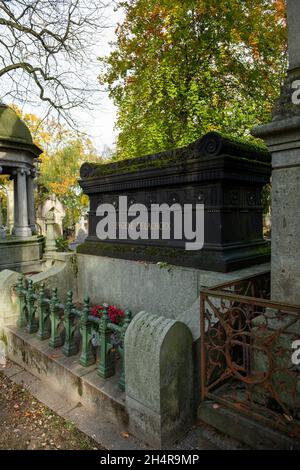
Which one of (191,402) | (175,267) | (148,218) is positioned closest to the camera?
(191,402)

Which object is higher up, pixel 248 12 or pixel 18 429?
pixel 248 12

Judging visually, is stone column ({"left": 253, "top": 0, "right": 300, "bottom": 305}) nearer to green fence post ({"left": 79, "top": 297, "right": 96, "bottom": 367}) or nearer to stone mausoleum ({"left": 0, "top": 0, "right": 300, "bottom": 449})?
stone mausoleum ({"left": 0, "top": 0, "right": 300, "bottom": 449})

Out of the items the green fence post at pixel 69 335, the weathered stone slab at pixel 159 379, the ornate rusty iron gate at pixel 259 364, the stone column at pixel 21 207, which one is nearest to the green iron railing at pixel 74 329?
the green fence post at pixel 69 335

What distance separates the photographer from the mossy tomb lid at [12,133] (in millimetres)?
10258

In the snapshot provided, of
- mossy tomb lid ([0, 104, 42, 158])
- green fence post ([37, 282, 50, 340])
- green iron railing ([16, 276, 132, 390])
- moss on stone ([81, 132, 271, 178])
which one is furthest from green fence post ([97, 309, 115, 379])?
mossy tomb lid ([0, 104, 42, 158])

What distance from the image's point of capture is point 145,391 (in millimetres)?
2713

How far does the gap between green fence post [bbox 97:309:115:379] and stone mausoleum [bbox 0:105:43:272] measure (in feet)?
25.3

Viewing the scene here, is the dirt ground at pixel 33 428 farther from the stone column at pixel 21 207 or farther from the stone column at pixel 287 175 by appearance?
the stone column at pixel 21 207

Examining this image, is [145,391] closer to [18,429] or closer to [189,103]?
[18,429]

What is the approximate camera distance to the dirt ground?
9.99 ft

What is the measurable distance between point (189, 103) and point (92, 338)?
10.0 metres

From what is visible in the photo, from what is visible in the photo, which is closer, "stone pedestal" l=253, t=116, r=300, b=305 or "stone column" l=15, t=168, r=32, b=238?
"stone pedestal" l=253, t=116, r=300, b=305

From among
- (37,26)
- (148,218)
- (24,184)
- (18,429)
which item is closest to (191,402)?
(18,429)
